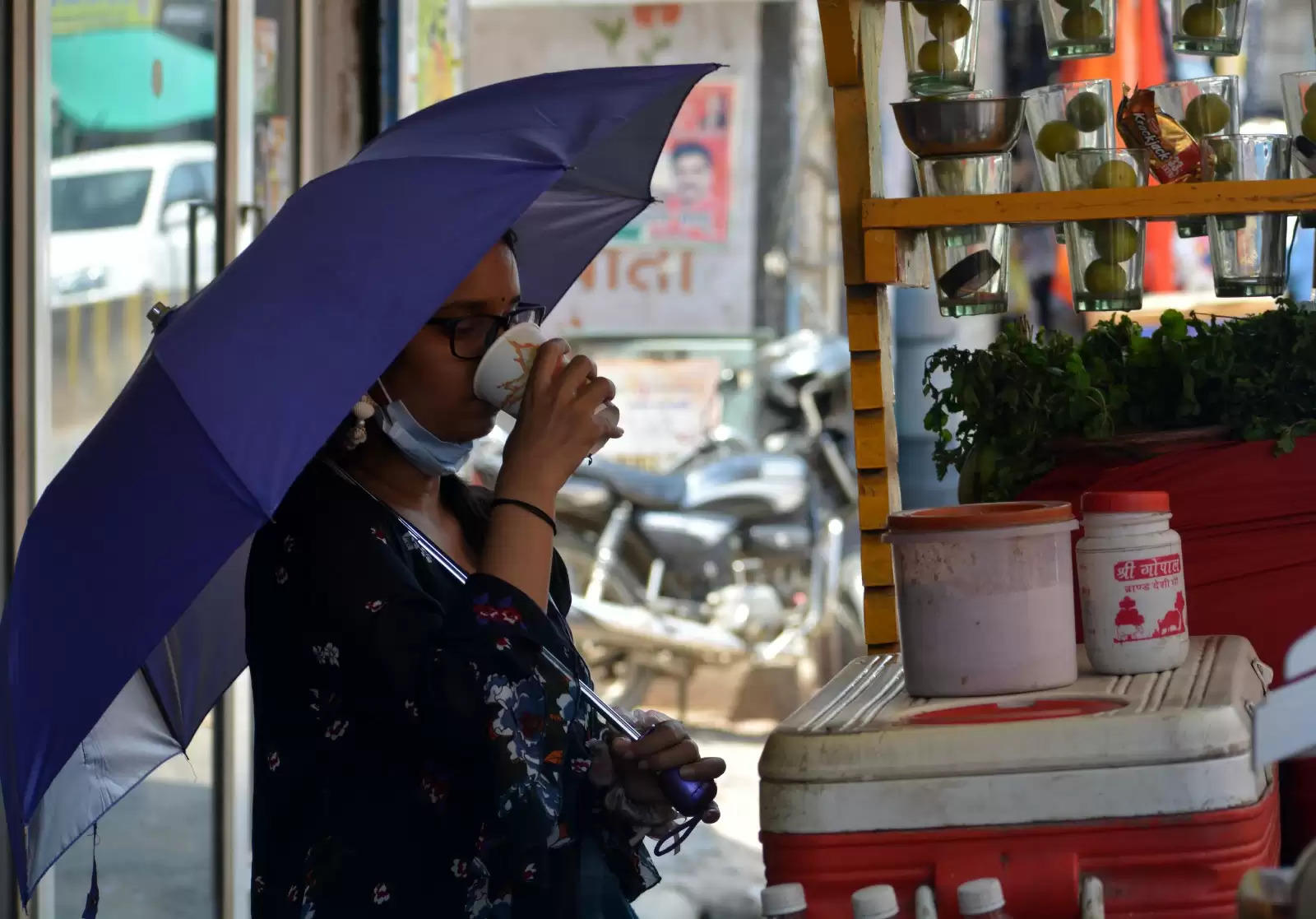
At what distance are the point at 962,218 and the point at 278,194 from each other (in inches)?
105

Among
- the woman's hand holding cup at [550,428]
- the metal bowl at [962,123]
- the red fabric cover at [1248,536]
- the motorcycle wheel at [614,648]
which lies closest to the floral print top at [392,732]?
the woman's hand holding cup at [550,428]

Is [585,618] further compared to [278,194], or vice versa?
[585,618]

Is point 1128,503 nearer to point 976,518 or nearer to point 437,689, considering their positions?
point 976,518

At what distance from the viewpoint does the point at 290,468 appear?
1383 mm

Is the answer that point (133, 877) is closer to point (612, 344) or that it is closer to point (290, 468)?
point (290, 468)

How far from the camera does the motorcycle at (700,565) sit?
6.78m

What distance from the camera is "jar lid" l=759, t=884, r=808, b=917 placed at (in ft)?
4.25

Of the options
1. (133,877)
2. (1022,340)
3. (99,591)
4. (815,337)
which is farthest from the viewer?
(815,337)

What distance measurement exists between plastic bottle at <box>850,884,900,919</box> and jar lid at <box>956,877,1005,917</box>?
0.05 meters

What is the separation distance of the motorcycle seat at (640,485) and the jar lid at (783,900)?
217 inches

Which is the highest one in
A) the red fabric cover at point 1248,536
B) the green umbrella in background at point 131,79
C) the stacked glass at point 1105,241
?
the green umbrella in background at point 131,79

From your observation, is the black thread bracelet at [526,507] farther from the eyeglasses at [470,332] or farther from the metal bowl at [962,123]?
the metal bowl at [962,123]

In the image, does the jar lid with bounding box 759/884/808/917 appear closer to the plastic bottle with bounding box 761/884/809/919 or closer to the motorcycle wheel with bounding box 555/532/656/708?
the plastic bottle with bounding box 761/884/809/919

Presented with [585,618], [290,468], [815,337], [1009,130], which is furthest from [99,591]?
[815,337]
